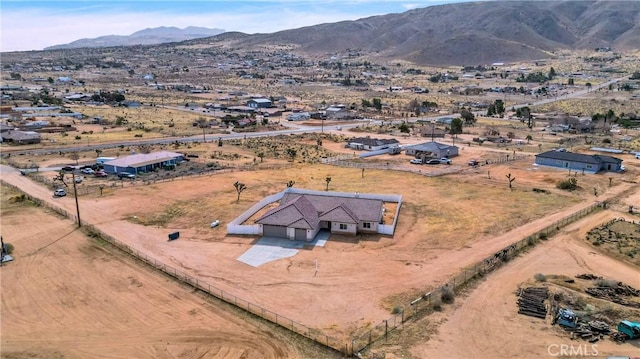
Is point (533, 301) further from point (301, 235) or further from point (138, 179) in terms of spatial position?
point (138, 179)

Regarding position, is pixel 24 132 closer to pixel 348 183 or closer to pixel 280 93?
pixel 348 183

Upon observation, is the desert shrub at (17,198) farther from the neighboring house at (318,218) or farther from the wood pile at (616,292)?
the wood pile at (616,292)

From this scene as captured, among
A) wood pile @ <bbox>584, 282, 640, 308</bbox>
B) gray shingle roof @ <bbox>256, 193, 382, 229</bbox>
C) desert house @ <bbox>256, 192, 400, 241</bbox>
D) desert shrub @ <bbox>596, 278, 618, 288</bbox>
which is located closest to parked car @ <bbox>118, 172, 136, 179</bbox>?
gray shingle roof @ <bbox>256, 193, 382, 229</bbox>

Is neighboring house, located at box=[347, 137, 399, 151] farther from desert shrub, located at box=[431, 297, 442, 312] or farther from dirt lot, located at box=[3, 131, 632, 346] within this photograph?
desert shrub, located at box=[431, 297, 442, 312]

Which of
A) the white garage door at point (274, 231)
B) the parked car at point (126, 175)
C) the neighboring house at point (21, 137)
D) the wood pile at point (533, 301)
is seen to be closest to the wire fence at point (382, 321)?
the wood pile at point (533, 301)

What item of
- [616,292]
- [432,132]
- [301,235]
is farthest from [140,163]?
[432,132]
